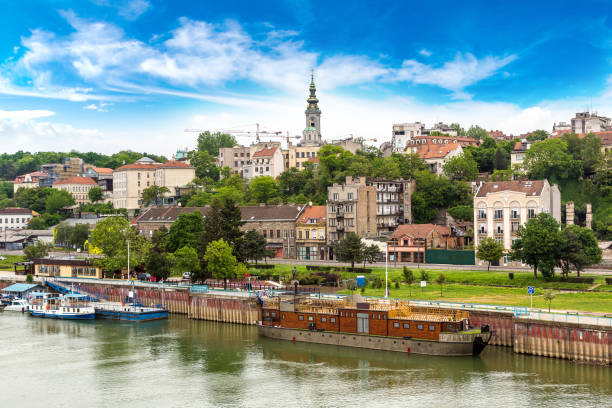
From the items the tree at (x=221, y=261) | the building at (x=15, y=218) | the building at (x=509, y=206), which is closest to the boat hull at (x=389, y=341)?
the tree at (x=221, y=261)

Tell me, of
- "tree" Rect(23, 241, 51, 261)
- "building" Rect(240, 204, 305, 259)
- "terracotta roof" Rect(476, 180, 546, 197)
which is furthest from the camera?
"tree" Rect(23, 241, 51, 261)

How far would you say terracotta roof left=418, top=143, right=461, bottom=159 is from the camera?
148 meters

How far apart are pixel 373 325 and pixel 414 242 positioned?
45092 mm

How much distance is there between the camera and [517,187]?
100 m

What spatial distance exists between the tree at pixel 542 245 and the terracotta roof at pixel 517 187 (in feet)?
62.1

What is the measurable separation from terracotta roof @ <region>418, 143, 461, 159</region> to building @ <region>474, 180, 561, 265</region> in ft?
146

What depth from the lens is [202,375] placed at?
173 ft

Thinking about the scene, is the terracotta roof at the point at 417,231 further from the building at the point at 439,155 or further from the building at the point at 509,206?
the building at the point at 439,155

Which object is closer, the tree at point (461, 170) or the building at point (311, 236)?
the building at point (311, 236)

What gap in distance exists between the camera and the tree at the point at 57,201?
7047 inches

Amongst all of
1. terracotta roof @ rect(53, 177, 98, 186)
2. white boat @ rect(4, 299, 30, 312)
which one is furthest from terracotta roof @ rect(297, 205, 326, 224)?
terracotta roof @ rect(53, 177, 98, 186)

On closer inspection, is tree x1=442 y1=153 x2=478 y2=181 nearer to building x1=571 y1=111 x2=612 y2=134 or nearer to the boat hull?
building x1=571 y1=111 x2=612 y2=134

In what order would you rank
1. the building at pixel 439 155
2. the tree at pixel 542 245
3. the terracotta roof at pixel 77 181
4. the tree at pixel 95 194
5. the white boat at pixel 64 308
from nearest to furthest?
the tree at pixel 542 245, the white boat at pixel 64 308, the building at pixel 439 155, the tree at pixel 95 194, the terracotta roof at pixel 77 181

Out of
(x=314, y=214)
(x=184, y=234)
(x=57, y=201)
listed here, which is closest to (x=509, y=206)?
(x=314, y=214)
